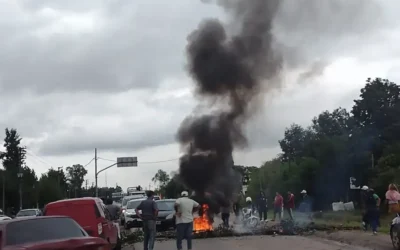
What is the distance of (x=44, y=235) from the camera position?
10039 mm

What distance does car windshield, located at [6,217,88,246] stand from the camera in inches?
388

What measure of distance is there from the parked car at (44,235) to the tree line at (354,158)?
1263 inches

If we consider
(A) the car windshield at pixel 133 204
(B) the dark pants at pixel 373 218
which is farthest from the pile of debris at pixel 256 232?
(A) the car windshield at pixel 133 204

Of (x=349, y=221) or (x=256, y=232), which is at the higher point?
(x=349, y=221)

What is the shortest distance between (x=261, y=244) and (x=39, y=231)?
414 inches

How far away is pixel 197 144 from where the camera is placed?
3388cm

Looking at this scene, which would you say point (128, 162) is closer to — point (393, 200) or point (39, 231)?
point (393, 200)

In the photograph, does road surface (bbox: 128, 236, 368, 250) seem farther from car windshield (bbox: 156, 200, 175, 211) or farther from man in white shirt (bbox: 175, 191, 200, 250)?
car windshield (bbox: 156, 200, 175, 211)

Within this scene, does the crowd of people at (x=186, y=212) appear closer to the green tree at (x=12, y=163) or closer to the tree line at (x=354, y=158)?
the tree line at (x=354, y=158)

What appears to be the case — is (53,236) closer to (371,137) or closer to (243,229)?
(243,229)

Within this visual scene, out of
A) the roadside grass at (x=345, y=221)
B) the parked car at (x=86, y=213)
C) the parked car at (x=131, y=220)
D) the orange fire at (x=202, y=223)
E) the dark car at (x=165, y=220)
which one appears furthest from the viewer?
the parked car at (x=131, y=220)

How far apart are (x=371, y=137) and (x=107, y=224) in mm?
49596

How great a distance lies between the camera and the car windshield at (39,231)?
9843 mm

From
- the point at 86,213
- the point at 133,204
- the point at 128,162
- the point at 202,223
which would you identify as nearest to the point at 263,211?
the point at 133,204
